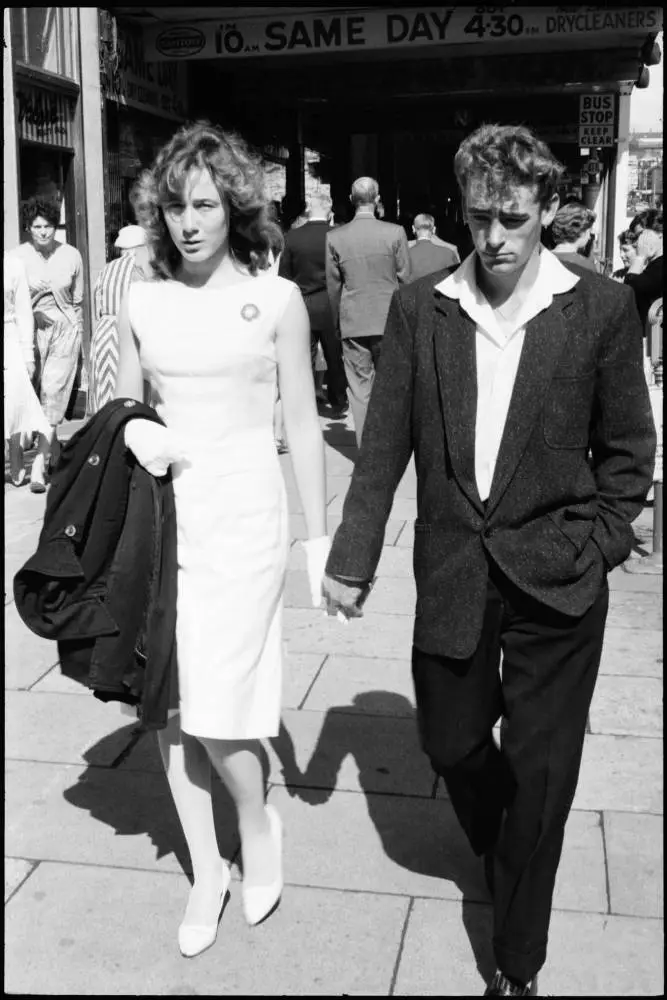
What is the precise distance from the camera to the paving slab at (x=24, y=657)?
5078mm

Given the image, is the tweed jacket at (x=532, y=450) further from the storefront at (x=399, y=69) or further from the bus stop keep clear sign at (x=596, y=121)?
the bus stop keep clear sign at (x=596, y=121)

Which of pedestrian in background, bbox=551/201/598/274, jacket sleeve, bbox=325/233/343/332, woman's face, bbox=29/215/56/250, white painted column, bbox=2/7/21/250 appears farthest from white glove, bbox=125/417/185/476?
white painted column, bbox=2/7/21/250

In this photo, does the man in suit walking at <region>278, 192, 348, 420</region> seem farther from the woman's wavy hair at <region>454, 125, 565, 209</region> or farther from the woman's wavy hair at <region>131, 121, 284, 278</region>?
the woman's wavy hair at <region>454, 125, 565, 209</region>

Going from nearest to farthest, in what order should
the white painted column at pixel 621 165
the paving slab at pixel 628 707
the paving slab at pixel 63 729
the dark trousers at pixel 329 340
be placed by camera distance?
the paving slab at pixel 63 729, the paving slab at pixel 628 707, the dark trousers at pixel 329 340, the white painted column at pixel 621 165

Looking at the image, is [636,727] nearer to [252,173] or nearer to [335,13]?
[252,173]

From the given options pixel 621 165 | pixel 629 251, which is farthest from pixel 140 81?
pixel 621 165

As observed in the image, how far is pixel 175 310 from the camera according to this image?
3230 millimetres

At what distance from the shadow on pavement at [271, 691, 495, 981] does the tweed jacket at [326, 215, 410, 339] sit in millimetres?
4954

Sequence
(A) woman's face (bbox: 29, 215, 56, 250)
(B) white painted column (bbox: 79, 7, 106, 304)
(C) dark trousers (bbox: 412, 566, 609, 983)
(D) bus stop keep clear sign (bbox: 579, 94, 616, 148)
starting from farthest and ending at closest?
1. (D) bus stop keep clear sign (bbox: 579, 94, 616, 148)
2. (B) white painted column (bbox: 79, 7, 106, 304)
3. (A) woman's face (bbox: 29, 215, 56, 250)
4. (C) dark trousers (bbox: 412, 566, 609, 983)

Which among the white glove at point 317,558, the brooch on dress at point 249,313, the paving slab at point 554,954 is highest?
the brooch on dress at point 249,313

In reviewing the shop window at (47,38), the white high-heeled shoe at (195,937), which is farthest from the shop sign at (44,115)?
the white high-heeled shoe at (195,937)

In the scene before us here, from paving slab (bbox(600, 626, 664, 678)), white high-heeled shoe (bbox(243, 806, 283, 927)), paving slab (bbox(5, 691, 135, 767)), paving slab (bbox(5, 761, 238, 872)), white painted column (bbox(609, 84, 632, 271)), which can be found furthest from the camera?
white painted column (bbox(609, 84, 632, 271))

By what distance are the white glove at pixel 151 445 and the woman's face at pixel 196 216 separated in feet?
1.45

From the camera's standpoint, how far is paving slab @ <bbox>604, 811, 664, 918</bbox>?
340 centimetres
